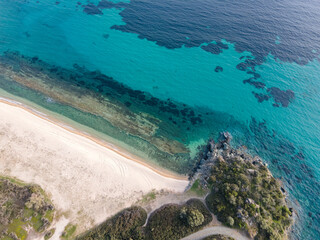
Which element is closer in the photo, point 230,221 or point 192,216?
point 192,216

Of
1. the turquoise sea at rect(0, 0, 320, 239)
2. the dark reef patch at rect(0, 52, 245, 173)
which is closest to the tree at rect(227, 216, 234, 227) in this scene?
the dark reef patch at rect(0, 52, 245, 173)

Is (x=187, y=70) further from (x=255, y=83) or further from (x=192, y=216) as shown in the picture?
(x=192, y=216)

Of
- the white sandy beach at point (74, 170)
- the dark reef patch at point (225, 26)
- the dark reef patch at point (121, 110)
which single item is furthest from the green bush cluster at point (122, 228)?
the dark reef patch at point (225, 26)

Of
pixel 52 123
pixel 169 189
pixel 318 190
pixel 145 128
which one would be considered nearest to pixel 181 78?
pixel 145 128

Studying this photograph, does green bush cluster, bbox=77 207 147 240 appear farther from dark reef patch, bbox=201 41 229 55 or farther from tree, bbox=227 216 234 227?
dark reef patch, bbox=201 41 229 55

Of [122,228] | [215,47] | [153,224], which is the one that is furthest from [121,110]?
[215,47]

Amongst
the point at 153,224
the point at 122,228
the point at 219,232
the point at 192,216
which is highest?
the point at 192,216
